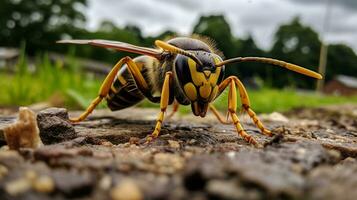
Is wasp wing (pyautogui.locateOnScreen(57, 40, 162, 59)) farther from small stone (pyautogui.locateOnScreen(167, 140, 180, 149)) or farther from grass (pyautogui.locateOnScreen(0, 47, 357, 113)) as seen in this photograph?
grass (pyautogui.locateOnScreen(0, 47, 357, 113))

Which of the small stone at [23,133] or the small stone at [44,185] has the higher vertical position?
the small stone at [23,133]

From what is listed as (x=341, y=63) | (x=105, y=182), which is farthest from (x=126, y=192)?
(x=341, y=63)

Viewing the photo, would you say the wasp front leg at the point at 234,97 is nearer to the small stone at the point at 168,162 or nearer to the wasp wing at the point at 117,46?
the wasp wing at the point at 117,46

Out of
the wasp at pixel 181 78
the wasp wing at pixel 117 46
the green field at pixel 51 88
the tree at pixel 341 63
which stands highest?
the tree at pixel 341 63

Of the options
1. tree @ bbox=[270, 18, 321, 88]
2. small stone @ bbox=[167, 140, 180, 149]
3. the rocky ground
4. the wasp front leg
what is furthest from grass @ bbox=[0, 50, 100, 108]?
tree @ bbox=[270, 18, 321, 88]

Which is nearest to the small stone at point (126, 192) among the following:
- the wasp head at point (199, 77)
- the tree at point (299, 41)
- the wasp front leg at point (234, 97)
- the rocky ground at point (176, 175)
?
the rocky ground at point (176, 175)

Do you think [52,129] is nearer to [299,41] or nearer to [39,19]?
[39,19]
